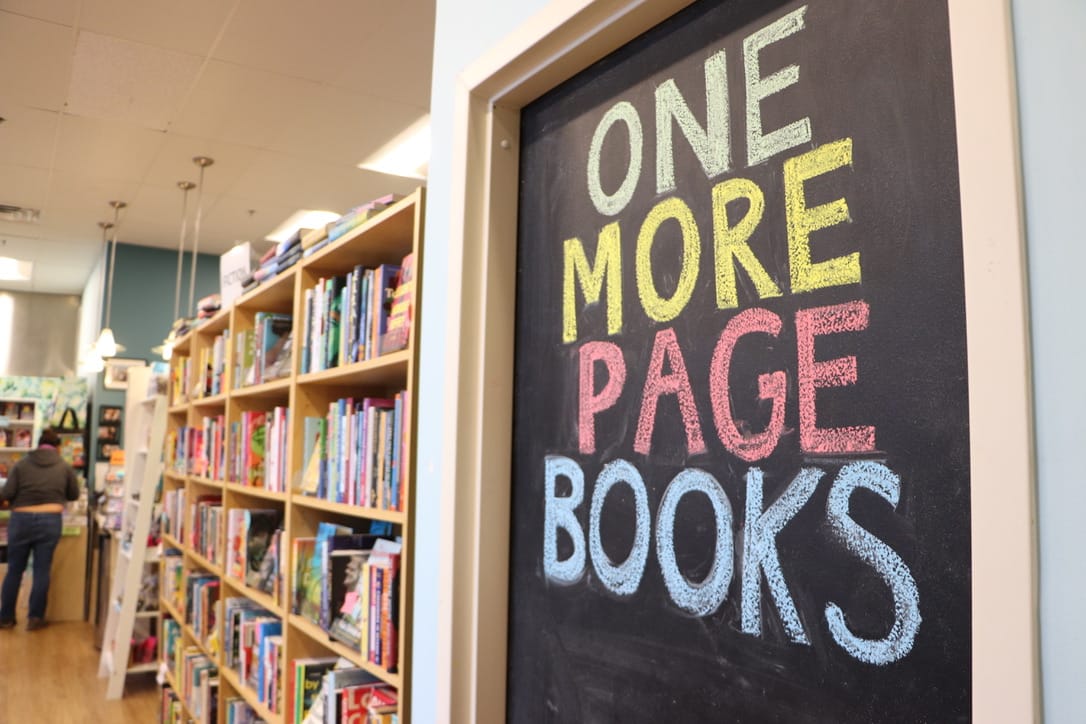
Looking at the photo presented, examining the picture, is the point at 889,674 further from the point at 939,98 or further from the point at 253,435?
the point at 253,435

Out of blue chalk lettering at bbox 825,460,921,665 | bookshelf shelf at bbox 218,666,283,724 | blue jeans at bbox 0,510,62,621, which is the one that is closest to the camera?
blue chalk lettering at bbox 825,460,921,665

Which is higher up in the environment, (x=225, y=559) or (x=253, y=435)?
(x=253, y=435)

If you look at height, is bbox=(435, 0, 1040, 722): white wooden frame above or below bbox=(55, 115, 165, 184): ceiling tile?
below

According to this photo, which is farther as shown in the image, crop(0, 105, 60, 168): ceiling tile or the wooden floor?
crop(0, 105, 60, 168): ceiling tile

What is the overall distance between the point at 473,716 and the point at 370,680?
2.62 feet

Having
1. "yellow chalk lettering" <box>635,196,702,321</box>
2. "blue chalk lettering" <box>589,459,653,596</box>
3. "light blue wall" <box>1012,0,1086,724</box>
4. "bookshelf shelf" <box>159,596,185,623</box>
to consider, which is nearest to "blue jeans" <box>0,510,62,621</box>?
"bookshelf shelf" <box>159,596,185,623</box>

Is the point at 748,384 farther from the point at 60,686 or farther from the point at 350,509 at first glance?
the point at 60,686

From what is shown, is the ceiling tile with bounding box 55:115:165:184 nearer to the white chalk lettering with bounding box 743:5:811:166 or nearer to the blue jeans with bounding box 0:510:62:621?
the blue jeans with bounding box 0:510:62:621

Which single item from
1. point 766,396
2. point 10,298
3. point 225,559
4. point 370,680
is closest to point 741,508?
point 766,396

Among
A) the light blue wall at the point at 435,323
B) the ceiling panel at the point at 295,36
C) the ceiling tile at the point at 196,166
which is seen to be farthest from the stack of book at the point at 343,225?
the ceiling tile at the point at 196,166

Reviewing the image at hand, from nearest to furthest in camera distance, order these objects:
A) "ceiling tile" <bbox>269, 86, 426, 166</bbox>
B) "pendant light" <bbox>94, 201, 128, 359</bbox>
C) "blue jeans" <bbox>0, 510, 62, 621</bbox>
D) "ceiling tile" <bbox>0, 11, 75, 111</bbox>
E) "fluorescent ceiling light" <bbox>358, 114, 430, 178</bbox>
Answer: "ceiling tile" <bbox>0, 11, 75, 111</bbox> → "ceiling tile" <bbox>269, 86, 426, 166</bbox> → "fluorescent ceiling light" <bbox>358, 114, 430, 178</bbox> → "pendant light" <bbox>94, 201, 128, 359</bbox> → "blue jeans" <bbox>0, 510, 62, 621</bbox>

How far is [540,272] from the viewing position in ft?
3.87

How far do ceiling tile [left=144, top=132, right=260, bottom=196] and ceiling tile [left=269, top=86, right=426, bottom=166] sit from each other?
321mm

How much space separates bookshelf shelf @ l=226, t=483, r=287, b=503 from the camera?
7.83 feet
